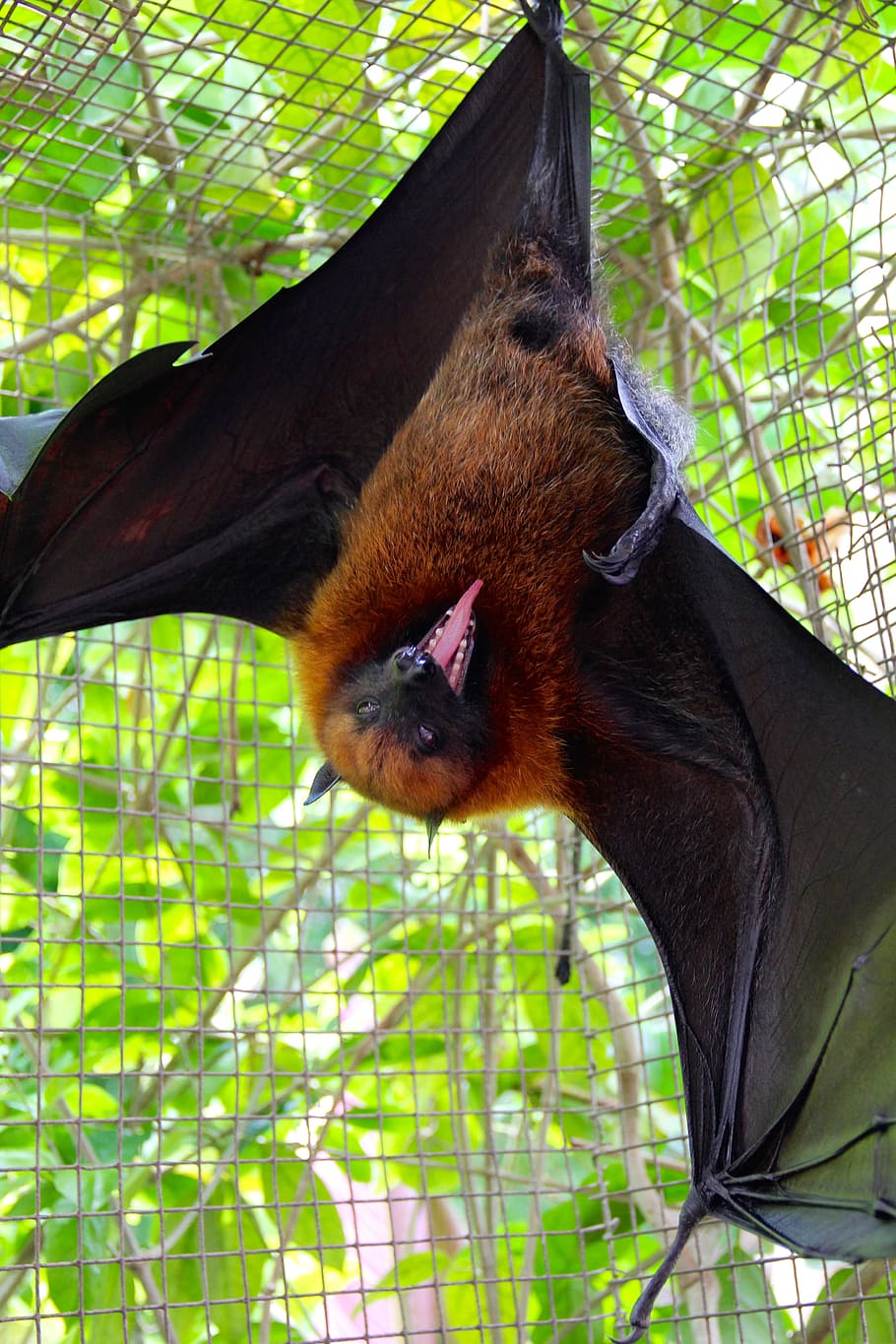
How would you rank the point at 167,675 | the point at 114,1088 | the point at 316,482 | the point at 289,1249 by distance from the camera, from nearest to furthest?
the point at 289,1249, the point at 316,482, the point at 114,1088, the point at 167,675

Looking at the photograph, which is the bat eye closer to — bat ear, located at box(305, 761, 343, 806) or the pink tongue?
the pink tongue

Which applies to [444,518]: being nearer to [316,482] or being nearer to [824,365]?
[316,482]

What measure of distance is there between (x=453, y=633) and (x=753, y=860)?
65cm

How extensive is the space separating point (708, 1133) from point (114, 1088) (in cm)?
187

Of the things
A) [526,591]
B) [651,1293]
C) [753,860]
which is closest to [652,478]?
[526,591]

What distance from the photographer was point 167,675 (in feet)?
12.6

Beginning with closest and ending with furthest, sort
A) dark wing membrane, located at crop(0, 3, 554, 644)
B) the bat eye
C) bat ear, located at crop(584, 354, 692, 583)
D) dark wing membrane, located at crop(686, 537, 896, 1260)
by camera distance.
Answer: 1. bat ear, located at crop(584, 354, 692, 583)
2. dark wing membrane, located at crop(686, 537, 896, 1260)
3. the bat eye
4. dark wing membrane, located at crop(0, 3, 554, 644)

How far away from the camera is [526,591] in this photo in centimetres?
228

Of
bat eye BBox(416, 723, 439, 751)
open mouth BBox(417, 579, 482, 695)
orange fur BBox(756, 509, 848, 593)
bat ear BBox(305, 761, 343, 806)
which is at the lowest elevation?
bat eye BBox(416, 723, 439, 751)

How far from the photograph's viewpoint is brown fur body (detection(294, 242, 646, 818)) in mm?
2301

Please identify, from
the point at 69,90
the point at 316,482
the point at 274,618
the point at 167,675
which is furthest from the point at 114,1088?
the point at 69,90

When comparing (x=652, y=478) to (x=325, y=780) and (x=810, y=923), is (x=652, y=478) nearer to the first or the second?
(x=810, y=923)

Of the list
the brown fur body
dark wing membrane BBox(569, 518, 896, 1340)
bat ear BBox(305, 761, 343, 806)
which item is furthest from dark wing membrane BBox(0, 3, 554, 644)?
dark wing membrane BBox(569, 518, 896, 1340)

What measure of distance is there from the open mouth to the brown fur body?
0.13ft
